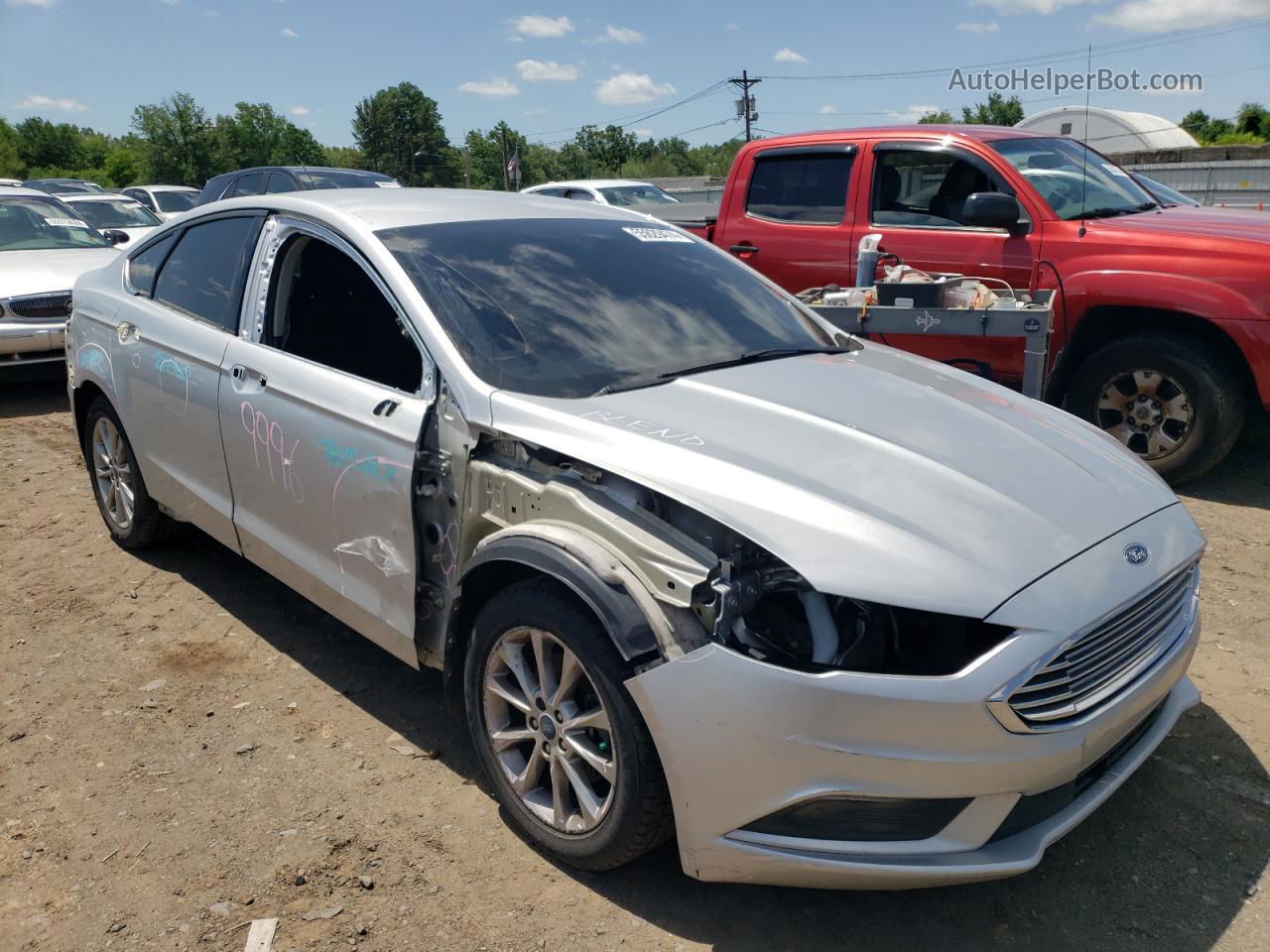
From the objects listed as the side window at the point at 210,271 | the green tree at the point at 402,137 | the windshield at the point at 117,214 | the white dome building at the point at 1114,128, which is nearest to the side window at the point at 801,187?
the side window at the point at 210,271

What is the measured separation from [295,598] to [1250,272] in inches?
197

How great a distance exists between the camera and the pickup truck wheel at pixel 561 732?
240 cm

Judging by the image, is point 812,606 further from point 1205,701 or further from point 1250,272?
point 1250,272

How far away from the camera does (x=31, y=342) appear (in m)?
8.41

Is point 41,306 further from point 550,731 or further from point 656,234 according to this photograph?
point 550,731

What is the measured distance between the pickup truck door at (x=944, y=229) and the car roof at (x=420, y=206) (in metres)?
2.54

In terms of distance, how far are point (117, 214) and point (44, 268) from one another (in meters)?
6.60

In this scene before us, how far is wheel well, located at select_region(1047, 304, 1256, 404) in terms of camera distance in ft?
17.9

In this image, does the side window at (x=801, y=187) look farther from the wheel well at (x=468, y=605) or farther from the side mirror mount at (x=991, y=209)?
→ the wheel well at (x=468, y=605)

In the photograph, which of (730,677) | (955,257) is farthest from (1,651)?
(955,257)

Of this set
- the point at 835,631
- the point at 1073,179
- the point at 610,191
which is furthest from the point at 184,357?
the point at 610,191

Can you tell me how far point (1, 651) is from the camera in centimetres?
414

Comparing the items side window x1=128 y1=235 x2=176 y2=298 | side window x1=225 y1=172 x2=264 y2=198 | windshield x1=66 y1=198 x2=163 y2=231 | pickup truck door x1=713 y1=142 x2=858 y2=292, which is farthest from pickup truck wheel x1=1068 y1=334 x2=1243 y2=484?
windshield x1=66 y1=198 x2=163 y2=231

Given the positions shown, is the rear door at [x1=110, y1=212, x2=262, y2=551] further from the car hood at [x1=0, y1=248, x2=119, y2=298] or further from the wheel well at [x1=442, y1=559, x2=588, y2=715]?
the car hood at [x1=0, y1=248, x2=119, y2=298]
